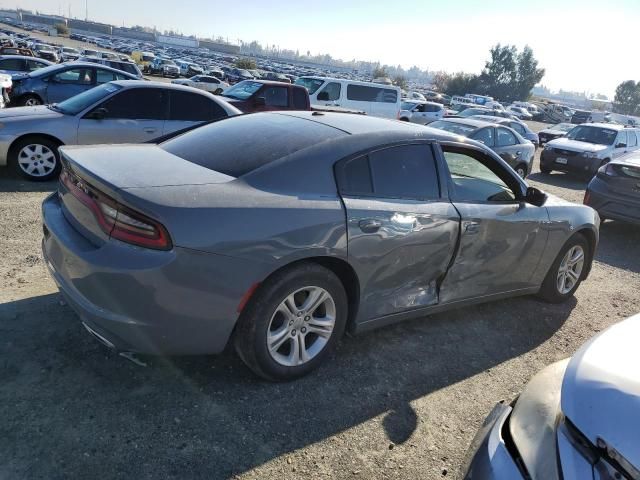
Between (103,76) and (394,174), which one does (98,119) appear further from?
(394,174)

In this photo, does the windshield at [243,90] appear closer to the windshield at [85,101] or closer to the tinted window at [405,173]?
the windshield at [85,101]

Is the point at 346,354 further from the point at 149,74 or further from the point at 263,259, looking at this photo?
the point at 149,74

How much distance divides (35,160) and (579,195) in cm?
1122

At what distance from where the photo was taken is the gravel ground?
7.92 feet

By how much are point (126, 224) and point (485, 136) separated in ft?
33.1

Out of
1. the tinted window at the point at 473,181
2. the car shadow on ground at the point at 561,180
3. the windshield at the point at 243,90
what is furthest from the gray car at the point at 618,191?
the windshield at the point at 243,90

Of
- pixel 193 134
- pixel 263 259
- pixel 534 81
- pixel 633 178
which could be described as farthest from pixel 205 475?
pixel 534 81

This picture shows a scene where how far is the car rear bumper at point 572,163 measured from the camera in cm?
1338

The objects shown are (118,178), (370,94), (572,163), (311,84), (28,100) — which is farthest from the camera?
(370,94)

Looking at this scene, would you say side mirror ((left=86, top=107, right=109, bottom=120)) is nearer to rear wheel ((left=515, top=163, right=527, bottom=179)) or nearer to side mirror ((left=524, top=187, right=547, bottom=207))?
side mirror ((left=524, top=187, right=547, bottom=207))

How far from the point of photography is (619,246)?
24.8ft

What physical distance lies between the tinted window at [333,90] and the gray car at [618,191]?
10123mm

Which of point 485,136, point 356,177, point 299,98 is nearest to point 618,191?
point 485,136

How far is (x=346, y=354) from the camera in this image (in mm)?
3492
